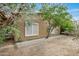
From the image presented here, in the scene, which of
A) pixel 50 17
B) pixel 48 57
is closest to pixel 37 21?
pixel 50 17

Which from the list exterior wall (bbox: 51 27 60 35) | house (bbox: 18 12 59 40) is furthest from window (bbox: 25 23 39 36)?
exterior wall (bbox: 51 27 60 35)

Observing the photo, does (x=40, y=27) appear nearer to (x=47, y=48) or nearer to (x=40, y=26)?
(x=40, y=26)

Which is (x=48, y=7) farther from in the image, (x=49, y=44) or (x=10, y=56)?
(x=10, y=56)

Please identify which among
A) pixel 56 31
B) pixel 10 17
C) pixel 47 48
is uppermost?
pixel 10 17

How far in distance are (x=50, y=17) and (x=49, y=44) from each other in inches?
14.3

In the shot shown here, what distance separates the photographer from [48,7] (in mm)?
3139

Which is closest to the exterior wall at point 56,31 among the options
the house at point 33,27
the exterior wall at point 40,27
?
the house at point 33,27

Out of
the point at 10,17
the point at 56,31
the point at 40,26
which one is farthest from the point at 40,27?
the point at 10,17

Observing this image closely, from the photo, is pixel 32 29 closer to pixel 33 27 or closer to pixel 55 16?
pixel 33 27

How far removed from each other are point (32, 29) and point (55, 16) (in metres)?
0.36

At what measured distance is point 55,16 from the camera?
3.14m

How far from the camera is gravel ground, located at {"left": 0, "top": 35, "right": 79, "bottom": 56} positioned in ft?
10.2

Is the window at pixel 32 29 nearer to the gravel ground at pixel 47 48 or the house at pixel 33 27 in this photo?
the house at pixel 33 27

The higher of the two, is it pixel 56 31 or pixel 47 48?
pixel 56 31
